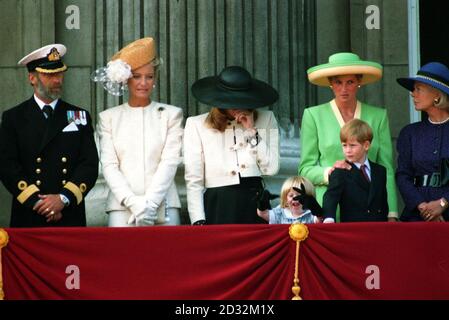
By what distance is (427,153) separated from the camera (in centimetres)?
1132

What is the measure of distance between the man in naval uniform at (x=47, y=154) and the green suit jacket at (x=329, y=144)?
1507 mm

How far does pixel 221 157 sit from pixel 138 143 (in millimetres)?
608

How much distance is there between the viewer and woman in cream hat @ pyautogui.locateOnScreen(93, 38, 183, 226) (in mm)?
11242

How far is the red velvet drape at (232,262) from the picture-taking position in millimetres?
10117

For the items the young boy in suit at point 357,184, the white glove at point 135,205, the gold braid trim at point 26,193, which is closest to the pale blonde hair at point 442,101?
the young boy in suit at point 357,184

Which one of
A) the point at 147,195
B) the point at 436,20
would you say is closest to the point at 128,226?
the point at 147,195

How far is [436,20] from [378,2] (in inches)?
23.9

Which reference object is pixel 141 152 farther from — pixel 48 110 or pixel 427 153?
pixel 427 153

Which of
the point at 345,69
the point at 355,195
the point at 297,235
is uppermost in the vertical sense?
the point at 345,69

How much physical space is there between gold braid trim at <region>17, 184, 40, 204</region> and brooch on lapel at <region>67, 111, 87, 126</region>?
2.11 feet

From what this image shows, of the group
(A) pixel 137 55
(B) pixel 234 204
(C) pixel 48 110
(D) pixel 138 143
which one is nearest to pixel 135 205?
(D) pixel 138 143
